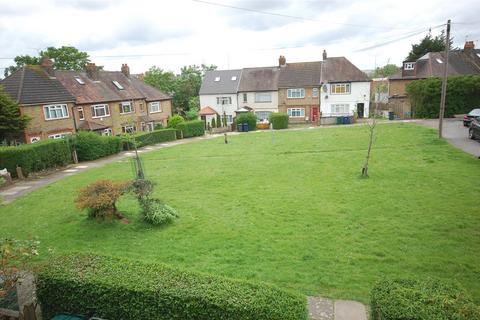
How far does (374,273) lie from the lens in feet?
27.9

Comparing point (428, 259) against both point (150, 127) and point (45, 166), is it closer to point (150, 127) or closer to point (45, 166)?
point (45, 166)

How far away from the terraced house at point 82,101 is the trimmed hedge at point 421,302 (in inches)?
1029

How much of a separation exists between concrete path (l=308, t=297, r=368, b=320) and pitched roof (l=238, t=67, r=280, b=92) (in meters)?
42.8

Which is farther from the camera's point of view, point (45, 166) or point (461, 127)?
point (461, 127)

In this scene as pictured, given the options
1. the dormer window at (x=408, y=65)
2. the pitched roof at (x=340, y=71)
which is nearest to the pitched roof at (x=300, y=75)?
the pitched roof at (x=340, y=71)

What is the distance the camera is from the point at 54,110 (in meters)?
31.4

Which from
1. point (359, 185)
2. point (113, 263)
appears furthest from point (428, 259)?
point (113, 263)

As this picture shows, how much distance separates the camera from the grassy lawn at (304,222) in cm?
888

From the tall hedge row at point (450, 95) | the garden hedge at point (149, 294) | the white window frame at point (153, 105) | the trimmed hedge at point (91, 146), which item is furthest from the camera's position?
the white window frame at point (153, 105)

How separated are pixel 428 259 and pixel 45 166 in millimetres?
24700

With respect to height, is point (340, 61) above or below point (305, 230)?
above

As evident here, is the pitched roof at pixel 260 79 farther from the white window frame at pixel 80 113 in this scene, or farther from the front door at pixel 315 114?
the white window frame at pixel 80 113

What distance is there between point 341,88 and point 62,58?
4557 centimetres

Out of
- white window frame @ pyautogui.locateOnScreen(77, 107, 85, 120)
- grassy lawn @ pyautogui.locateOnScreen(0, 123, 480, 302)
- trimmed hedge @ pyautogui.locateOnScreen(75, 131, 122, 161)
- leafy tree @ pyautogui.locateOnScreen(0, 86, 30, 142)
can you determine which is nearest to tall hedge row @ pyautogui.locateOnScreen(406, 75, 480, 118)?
grassy lawn @ pyautogui.locateOnScreen(0, 123, 480, 302)
